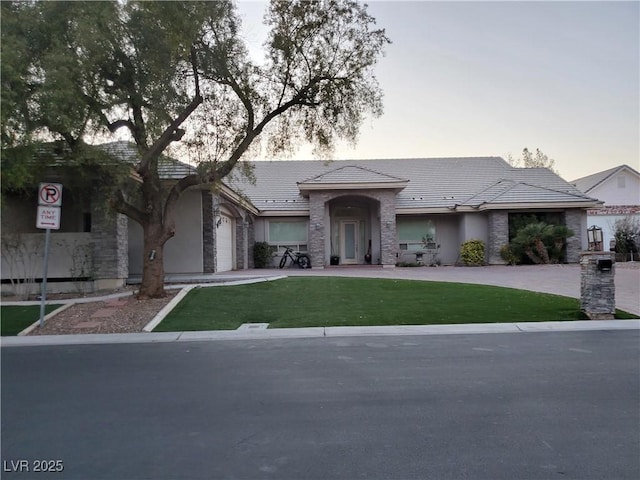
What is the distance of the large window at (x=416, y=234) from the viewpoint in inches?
1055

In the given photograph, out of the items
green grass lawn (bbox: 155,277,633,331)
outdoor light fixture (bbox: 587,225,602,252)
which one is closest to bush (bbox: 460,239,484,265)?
green grass lawn (bbox: 155,277,633,331)

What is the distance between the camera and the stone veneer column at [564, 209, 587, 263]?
79.8 feet

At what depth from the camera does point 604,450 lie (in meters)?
4.35

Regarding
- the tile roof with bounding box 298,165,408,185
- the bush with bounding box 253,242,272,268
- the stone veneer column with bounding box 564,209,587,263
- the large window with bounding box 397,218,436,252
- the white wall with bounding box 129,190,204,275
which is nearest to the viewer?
the white wall with bounding box 129,190,204,275

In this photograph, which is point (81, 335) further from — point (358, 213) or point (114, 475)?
point (358, 213)

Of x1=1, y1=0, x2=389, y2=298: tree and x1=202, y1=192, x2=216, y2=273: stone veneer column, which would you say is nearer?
x1=1, y1=0, x2=389, y2=298: tree

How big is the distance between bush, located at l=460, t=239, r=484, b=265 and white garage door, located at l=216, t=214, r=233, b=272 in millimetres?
11557

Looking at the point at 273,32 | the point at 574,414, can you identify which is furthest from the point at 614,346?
the point at 273,32

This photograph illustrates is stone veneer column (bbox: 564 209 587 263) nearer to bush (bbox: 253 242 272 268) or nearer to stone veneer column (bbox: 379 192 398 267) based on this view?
stone veneer column (bbox: 379 192 398 267)

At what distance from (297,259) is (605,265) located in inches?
626

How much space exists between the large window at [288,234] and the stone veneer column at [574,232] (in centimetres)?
1303

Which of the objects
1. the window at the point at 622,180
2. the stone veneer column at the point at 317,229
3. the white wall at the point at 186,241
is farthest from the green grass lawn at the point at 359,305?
the window at the point at 622,180

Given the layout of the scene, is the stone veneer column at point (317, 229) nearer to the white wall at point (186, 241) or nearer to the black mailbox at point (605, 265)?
the white wall at point (186, 241)

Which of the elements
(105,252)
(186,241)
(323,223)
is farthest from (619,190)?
(105,252)
